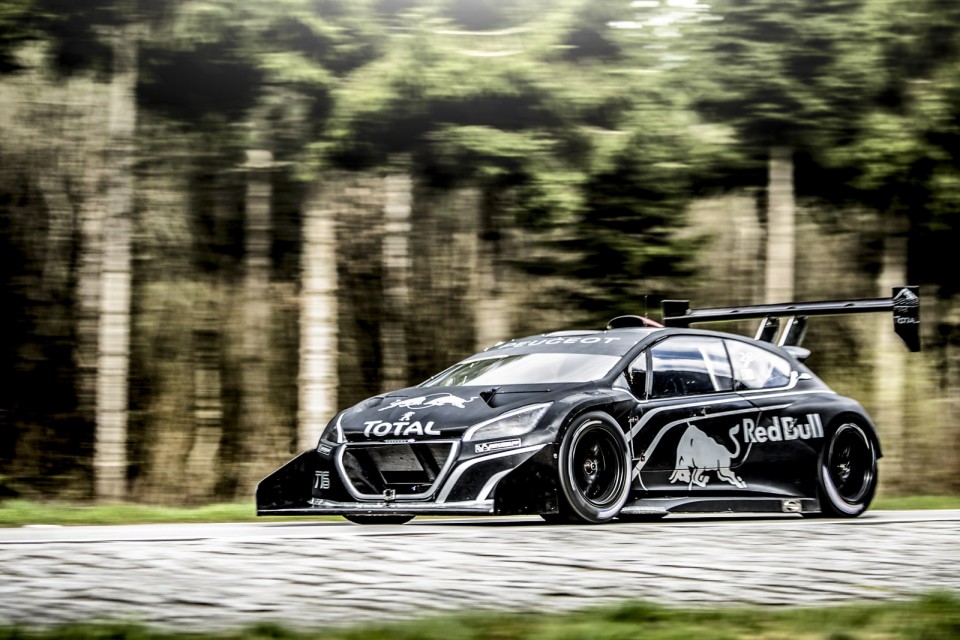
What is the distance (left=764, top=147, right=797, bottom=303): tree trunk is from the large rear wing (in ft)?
23.1

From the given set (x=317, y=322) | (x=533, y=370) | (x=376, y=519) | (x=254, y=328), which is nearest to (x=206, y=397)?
(x=254, y=328)

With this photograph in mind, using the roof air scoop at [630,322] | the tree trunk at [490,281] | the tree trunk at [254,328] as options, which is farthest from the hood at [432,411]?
the tree trunk at [254,328]

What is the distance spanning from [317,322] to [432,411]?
8.96 m

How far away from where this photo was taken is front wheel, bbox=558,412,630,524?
32.5 feet

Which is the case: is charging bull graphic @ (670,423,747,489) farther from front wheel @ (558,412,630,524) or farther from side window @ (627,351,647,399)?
front wheel @ (558,412,630,524)

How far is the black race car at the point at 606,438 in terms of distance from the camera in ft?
32.1

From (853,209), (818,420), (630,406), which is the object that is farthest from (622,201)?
(630,406)

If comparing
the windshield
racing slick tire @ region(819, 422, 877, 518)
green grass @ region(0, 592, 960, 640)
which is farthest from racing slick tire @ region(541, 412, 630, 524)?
green grass @ region(0, 592, 960, 640)

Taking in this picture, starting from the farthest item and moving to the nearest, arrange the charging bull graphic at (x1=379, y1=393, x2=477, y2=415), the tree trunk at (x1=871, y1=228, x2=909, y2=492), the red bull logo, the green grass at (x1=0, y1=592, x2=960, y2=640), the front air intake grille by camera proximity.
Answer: the tree trunk at (x1=871, y1=228, x2=909, y2=492) → the red bull logo → the charging bull graphic at (x1=379, y1=393, x2=477, y2=415) → the front air intake grille → the green grass at (x1=0, y1=592, x2=960, y2=640)

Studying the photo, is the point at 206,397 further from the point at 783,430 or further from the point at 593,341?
the point at 783,430

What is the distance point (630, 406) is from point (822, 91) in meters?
9.49

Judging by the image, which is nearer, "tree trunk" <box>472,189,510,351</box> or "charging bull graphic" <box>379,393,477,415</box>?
"charging bull graphic" <box>379,393,477,415</box>

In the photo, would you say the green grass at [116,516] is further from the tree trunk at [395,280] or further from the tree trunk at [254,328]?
the tree trunk at [395,280]

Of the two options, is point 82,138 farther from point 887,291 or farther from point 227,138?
point 887,291
